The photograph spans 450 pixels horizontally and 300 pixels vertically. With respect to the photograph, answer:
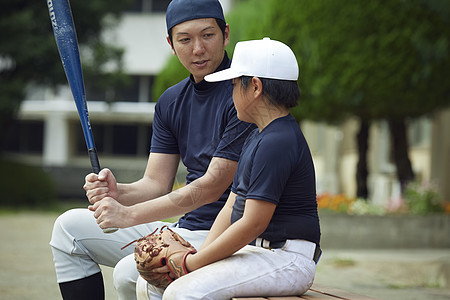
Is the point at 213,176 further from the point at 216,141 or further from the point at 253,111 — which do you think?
the point at 253,111

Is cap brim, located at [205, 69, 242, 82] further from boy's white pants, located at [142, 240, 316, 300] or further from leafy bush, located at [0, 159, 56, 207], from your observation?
leafy bush, located at [0, 159, 56, 207]

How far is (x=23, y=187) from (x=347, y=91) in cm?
1114

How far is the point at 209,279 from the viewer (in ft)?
8.38

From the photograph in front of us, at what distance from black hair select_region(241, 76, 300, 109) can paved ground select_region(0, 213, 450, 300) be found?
10.8ft

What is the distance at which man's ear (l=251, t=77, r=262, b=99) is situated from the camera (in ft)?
8.89

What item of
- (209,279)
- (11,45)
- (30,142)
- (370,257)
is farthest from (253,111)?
(30,142)

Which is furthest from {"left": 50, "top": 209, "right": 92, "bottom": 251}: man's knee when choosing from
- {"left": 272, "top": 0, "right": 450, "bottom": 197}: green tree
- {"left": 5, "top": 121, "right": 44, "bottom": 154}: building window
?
{"left": 5, "top": 121, "right": 44, "bottom": 154}: building window

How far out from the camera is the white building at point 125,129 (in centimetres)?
2333

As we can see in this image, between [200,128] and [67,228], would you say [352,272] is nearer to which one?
[200,128]

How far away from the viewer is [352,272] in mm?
7668

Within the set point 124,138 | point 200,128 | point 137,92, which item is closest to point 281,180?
point 200,128

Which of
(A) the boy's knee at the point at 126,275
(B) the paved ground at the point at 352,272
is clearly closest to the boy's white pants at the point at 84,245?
(A) the boy's knee at the point at 126,275

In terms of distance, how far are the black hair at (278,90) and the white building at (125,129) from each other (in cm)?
1899

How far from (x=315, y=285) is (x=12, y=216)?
42.5ft
